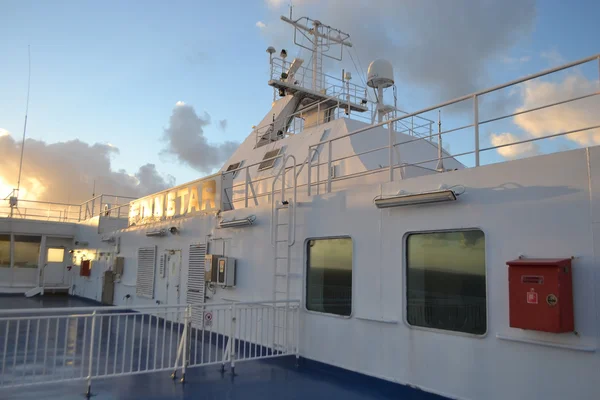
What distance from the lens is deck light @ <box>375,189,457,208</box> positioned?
582cm

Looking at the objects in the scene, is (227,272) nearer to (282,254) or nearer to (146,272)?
(282,254)

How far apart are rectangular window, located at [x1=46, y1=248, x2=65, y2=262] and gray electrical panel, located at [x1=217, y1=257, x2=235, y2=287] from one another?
14.4 metres

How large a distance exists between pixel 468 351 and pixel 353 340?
1913mm

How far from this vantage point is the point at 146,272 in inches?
536

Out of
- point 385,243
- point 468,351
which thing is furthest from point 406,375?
point 385,243

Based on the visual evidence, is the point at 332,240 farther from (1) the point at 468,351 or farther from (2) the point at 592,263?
(2) the point at 592,263

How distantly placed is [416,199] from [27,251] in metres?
19.3

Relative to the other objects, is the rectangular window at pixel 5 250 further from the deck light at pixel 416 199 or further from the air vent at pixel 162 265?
the deck light at pixel 416 199

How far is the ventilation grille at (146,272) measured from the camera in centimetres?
1327

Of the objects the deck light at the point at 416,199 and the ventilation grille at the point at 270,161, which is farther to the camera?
the ventilation grille at the point at 270,161

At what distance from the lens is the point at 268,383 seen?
661 cm

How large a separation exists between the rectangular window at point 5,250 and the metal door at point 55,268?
4.67 ft

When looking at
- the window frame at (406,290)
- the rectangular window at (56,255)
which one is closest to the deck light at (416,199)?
the window frame at (406,290)

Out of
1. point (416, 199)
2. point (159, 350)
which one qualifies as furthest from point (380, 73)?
point (159, 350)
